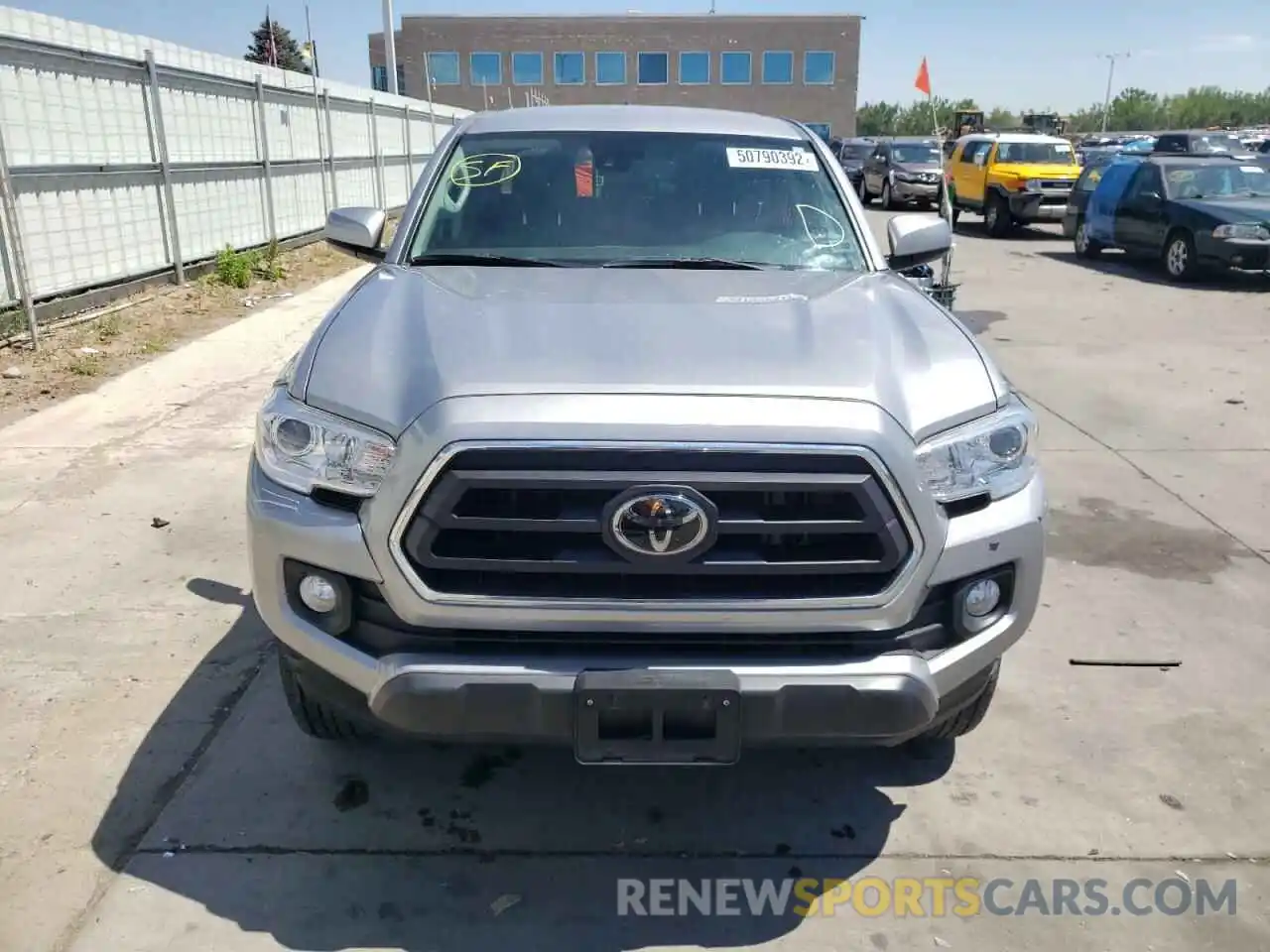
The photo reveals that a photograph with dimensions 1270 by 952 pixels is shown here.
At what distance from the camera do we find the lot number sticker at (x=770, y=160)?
4.04 meters

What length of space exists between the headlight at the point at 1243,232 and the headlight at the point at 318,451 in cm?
1374

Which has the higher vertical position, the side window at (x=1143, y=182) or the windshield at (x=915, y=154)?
the windshield at (x=915, y=154)

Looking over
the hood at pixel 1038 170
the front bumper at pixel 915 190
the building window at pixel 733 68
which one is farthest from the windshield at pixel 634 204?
the building window at pixel 733 68

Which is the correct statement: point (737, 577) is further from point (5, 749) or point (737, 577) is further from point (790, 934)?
point (5, 749)

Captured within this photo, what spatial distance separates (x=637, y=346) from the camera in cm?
259

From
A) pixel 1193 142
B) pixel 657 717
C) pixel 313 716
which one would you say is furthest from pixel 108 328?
pixel 1193 142

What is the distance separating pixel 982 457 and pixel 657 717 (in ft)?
3.26

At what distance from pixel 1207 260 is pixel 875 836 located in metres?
13.0

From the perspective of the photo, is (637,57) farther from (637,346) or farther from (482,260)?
(637,346)

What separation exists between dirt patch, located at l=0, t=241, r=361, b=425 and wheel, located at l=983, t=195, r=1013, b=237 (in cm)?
1273

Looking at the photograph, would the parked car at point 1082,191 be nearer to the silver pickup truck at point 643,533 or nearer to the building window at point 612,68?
the silver pickup truck at point 643,533

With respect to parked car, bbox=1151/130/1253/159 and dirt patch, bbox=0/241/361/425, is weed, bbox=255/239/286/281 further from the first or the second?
parked car, bbox=1151/130/1253/159

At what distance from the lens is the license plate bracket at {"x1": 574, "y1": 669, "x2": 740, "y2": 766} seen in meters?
2.28

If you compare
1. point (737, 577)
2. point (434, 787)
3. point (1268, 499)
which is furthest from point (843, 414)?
point (1268, 499)
